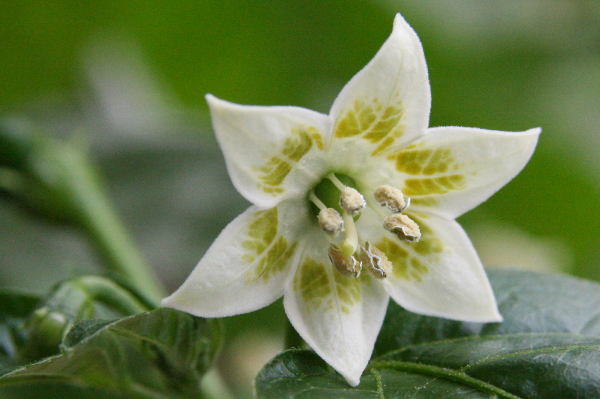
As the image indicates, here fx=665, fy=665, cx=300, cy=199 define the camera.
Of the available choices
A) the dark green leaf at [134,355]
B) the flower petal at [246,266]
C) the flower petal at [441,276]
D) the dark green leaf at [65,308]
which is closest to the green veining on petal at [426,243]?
the flower petal at [441,276]

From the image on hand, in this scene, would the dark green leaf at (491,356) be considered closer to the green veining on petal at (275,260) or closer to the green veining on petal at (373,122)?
the green veining on petal at (275,260)

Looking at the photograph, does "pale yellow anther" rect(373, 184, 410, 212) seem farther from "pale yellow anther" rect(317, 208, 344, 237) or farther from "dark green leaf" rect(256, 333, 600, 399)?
"dark green leaf" rect(256, 333, 600, 399)

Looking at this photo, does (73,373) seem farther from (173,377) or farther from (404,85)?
(404,85)

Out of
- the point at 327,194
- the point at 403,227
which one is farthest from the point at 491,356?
the point at 327,194

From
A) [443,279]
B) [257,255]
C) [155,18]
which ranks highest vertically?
[155,18]

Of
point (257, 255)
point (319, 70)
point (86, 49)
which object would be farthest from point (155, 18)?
point (257, 255)

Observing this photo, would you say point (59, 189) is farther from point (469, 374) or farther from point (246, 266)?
point (469, 374)

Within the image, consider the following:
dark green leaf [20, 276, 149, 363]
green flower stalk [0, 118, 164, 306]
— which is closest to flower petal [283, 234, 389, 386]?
dark green leaf [20, 276, 149, 363]
